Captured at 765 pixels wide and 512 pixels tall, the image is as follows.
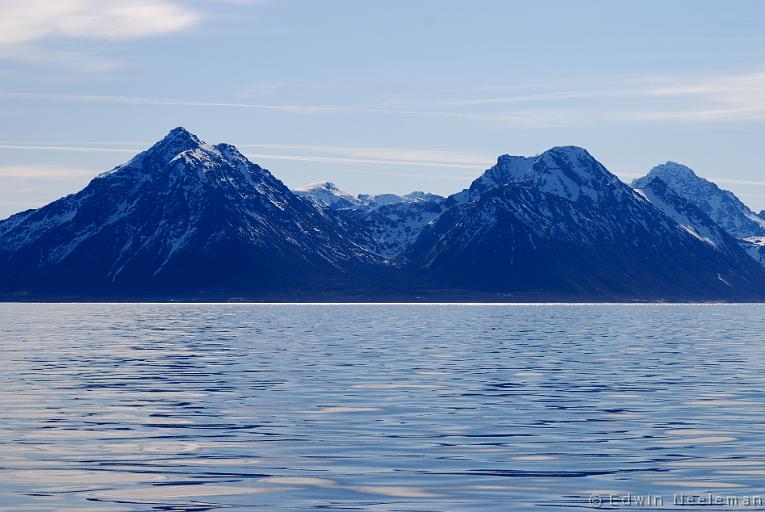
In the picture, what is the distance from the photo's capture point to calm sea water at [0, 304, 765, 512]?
31.9 metres

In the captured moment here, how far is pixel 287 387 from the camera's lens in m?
65.2

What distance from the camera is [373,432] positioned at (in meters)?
45.0

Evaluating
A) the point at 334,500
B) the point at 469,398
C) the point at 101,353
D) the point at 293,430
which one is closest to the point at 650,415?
the point at 469,398

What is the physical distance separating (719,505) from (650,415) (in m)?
22.0

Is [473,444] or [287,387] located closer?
[473,444]

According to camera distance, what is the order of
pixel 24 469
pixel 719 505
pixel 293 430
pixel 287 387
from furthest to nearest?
pixel 287 387 → pixel 293 430 → pixel 24 469 → pixel 719 505

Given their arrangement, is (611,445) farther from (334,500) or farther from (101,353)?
(101,353)

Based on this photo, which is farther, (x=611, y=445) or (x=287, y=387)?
(x=287, y=387)

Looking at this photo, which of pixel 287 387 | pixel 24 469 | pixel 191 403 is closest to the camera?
pixel 24 469

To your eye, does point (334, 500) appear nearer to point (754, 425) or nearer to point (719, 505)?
point (719, 505)

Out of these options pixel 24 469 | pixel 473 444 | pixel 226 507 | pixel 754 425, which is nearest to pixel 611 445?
pixel 473 444

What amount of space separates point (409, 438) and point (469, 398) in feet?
53.2

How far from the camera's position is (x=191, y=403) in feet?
186

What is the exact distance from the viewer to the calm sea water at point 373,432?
31.9 metres
